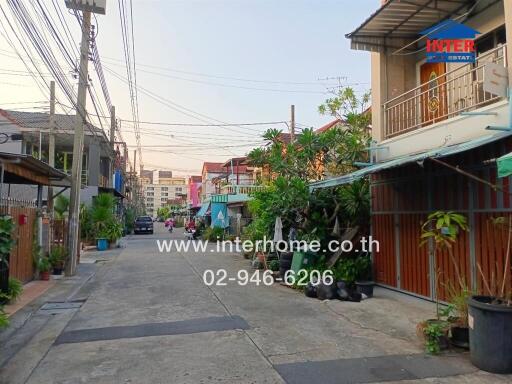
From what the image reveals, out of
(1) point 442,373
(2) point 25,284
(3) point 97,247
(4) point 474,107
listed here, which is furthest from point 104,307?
(3) point 97,247

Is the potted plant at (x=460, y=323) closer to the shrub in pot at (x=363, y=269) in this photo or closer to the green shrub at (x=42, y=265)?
the shrub in pot at (x=363, y=269)

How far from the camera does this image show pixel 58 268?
42.7 feet

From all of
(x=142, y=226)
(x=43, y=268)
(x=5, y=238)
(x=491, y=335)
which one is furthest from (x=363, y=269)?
(x=142, y=226)

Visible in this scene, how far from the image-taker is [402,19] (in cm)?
922

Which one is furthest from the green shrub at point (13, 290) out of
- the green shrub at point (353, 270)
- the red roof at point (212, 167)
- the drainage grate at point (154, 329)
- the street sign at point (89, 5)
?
the red roof at point (212, 167)

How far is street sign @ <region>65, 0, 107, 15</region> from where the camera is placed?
441 inches

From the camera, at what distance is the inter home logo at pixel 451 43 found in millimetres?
7883

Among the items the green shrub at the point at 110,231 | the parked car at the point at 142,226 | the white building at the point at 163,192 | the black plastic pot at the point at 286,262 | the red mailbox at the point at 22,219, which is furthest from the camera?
the white building at the point at 163,192

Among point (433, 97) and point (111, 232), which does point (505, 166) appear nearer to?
point (433, 97)

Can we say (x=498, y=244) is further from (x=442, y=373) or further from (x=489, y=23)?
(x=489, y=23)

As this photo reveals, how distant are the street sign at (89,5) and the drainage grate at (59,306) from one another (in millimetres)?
7499

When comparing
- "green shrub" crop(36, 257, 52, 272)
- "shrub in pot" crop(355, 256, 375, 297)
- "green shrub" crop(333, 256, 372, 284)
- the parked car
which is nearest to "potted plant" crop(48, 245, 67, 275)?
"green shrub" crop(36, 257, 52, 272)

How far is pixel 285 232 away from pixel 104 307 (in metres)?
6.42

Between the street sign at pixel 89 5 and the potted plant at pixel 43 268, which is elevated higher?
the street sign at pixel 89 5
